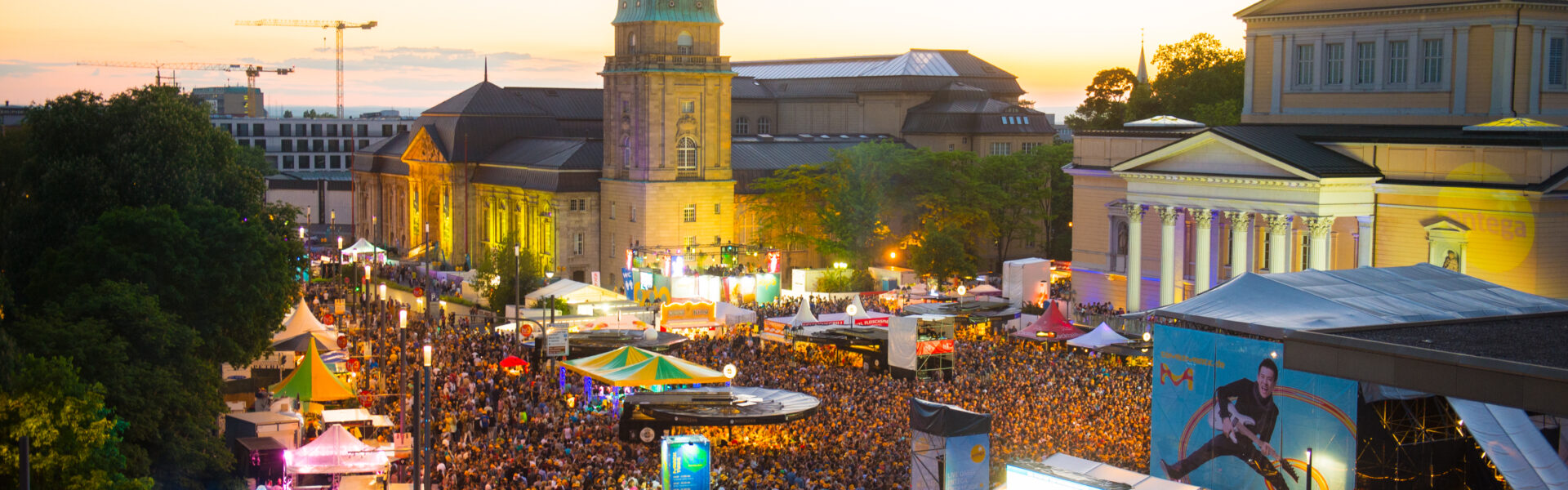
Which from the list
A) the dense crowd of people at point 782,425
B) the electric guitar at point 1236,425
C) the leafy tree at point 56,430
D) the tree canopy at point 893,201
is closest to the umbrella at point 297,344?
the dense crowd of people at point 782,425

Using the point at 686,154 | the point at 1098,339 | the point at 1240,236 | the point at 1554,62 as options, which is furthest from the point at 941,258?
the point at 1554,62

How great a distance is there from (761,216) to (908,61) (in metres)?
27.1

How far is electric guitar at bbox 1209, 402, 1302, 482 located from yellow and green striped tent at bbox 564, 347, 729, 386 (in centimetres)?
1287

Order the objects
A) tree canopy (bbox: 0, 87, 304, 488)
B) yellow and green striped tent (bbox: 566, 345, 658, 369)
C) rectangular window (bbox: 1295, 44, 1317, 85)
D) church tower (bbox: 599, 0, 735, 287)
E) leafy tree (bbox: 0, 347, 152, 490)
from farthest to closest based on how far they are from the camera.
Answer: church tower (bbox: 599, 0, 735, 287) < rectangular window (bbox: 1295, 44, 1317, 85) < yellow and green striped tent (bbox: 566, 345, 658, 369) < tree canopy (bbox: 0, 87, 304, 488) < leafy tree (bbox: 0, 347, 152, 490)

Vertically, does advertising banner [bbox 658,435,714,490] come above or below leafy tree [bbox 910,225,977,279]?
below

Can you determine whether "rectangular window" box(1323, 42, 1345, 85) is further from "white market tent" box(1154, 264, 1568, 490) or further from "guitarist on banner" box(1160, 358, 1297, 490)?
"guitarist on banner" box(1160, 358, 1297, 490)

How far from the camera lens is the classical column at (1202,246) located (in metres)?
54.9

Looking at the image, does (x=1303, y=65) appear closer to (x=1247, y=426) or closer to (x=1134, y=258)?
(x=1134, y=258)

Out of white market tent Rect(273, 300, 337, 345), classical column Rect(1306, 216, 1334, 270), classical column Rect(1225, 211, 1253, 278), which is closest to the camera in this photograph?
classical column Rect(1306, 216, 1334, 270)

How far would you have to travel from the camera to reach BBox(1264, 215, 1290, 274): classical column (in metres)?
51.9

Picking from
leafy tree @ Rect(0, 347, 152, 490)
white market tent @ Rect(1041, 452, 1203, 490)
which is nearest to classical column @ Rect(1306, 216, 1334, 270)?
white market tent @ Rect(1041, 452, 1203, 490)

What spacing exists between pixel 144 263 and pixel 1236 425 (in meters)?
27.2

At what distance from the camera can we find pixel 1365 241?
2034 inches

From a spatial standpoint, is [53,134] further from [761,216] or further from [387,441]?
[761,216]
